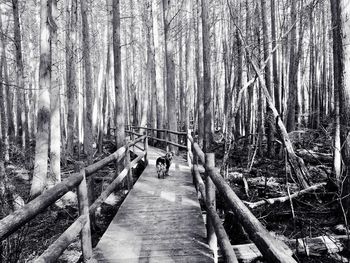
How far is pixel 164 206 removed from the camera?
18.9 feet

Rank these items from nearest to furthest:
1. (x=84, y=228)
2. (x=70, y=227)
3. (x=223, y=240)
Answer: (x=223, y=240) < (x=70, y=227) < (x=84, y=228)

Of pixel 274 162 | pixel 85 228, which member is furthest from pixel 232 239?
pixel 274 162

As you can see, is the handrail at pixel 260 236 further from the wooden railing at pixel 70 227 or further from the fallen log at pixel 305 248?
the fallen log at pixel 305 248

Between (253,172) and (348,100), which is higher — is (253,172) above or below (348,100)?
below

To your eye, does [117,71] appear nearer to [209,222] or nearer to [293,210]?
[293,210]

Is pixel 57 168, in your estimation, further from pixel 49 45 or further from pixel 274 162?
pixel 274 162

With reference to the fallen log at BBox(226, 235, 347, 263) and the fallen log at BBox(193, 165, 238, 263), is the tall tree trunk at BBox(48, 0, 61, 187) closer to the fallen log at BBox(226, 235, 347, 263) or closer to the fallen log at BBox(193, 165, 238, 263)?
the fallen log at BBox(226, 235, 347, 263)

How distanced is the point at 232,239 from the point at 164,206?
147 cm

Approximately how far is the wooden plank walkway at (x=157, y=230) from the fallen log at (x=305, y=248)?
2.63 feet

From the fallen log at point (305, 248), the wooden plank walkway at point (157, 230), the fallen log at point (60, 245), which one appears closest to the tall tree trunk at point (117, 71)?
the wooden plank walkway at point (157, 230)

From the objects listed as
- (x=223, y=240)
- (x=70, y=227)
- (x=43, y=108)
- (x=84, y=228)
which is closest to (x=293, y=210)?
(x=223, y=240)

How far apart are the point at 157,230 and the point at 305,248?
2311mm

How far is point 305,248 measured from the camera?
492 centimetres

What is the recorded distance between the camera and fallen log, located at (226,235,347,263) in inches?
190
